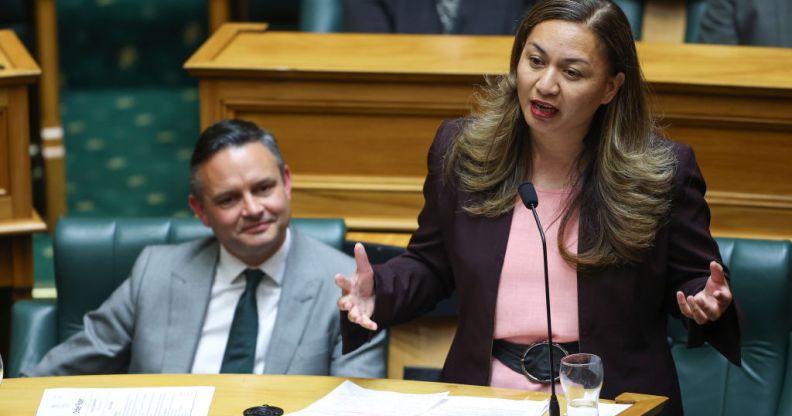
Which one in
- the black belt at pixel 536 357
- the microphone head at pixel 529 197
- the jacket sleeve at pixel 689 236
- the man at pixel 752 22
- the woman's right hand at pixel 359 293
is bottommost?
the black belt at pixel 536 357

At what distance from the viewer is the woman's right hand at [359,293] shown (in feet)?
4.46

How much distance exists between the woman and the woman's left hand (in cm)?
6

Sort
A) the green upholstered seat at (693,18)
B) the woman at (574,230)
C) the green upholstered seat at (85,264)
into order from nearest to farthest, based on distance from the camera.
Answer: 1. the woman at (574,230)
2. the green upholstered seat at (85,264)
3. the green upholstered seat at (693,18)

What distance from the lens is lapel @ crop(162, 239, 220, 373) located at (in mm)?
1786

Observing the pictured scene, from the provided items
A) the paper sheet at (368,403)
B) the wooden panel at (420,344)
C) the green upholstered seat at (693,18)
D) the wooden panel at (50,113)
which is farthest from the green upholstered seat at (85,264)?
the green upholstered seat at (693,18)

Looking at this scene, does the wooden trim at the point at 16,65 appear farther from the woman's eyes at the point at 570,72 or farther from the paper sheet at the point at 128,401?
the woman's eyes at the point at 570,72

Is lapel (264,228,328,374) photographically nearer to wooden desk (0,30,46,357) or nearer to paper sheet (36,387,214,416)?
paper sheet (36,387,214,416)

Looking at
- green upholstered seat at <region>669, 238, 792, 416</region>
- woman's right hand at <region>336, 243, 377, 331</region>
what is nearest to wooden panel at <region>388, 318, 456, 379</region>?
green upholstered seat at <region>669, 238, 792, 416</region>

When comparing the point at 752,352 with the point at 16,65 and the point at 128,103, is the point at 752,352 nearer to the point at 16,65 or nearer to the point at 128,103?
the point at 16,65

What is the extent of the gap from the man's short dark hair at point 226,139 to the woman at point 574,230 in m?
0.44

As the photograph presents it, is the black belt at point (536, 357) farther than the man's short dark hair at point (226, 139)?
No

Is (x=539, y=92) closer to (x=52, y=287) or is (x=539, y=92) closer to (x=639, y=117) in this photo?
(x=639, y=117)

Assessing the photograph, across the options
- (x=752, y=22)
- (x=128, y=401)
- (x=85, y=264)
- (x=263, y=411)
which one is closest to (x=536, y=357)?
(x=263, y=411)

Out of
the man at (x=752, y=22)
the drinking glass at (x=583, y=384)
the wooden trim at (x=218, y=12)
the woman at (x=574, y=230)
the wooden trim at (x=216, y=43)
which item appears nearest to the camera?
the drinking glass at (x=583, y=384)
